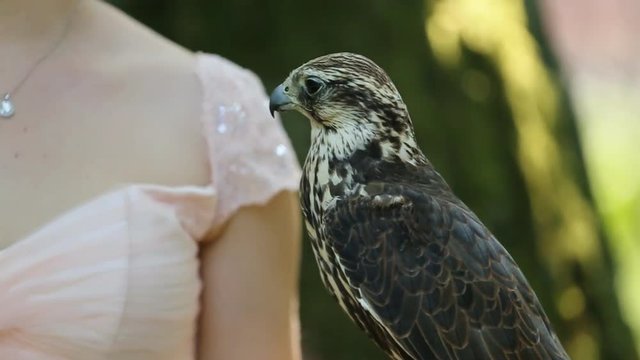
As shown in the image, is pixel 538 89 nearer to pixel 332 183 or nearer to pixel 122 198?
pixel 122 198

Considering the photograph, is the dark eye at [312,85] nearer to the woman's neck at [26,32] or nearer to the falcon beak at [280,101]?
the falcon beak at [280,101]

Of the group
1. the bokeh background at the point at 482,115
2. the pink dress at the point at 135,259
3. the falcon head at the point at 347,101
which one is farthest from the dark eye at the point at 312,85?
the bokeh background at the point at 482,115

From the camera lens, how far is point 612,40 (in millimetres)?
3518

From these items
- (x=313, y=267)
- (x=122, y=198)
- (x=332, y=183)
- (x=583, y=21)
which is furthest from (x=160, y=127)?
(x=583, y=21)

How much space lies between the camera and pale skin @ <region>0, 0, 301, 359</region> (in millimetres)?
1297

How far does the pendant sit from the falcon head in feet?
1.51

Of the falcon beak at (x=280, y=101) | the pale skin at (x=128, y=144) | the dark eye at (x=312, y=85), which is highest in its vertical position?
the dark eye at (x=312, y=85)

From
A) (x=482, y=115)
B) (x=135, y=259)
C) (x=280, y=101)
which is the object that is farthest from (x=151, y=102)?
(x=482, y=115)

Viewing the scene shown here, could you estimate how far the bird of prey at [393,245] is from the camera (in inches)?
37.0

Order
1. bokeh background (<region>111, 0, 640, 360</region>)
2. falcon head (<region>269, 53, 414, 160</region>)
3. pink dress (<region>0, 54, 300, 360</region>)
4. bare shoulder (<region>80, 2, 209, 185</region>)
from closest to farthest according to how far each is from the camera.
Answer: falcon head (<region>269, 53, 414, 160</region>)
pink dress (<region>0, 54, 300, 360</region>)
bare shoulder (<region>80, 2, 209, 185</region>)
bokeh background (<region>111, 0, 640, 360</region>)

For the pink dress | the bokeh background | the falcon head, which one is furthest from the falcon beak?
the bokeh background

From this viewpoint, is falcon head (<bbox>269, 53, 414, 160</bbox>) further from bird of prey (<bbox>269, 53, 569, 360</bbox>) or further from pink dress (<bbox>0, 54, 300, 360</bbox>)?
pink dress (<bbox>0, 54, 300, 360</bbox>)

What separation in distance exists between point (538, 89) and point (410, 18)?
0.99 ft

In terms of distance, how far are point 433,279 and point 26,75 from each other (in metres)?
0.59
